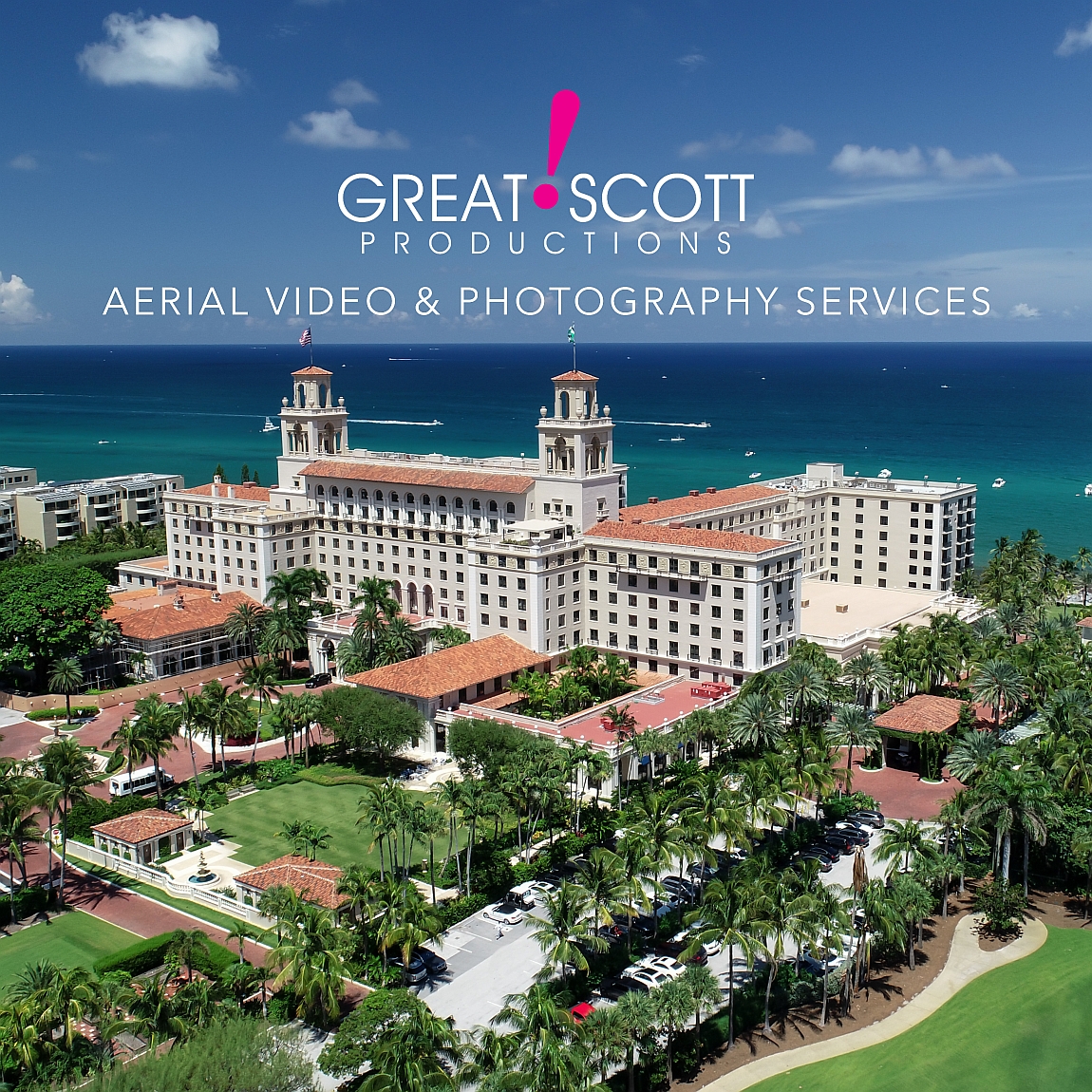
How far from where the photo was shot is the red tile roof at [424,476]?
94500mm

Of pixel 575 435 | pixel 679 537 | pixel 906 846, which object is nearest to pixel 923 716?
pixel 679 537

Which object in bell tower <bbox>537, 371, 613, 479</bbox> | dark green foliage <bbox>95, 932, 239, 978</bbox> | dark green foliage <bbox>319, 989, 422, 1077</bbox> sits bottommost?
dark green foliage <bbox>95, 932, 239, 978</bbox>

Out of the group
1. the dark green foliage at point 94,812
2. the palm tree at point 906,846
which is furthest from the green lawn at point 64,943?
the palm tree at point 906,846

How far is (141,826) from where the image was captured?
61281 mm

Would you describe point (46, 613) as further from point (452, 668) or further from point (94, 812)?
point (452, 668)

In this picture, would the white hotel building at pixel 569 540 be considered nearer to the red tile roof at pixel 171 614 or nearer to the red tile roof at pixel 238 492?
the red tile roof at pixel 238 492

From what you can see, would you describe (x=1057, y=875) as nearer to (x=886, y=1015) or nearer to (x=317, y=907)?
(x=886, y=1015)

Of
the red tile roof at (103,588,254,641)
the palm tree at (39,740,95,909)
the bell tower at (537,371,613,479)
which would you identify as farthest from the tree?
the bell tower at (537,371,613,479)

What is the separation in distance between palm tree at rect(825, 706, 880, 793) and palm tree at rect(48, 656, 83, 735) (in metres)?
52.0

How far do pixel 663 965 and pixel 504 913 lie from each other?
348 inches

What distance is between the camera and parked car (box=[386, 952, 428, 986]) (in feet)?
159

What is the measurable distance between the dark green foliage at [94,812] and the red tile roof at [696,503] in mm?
42255

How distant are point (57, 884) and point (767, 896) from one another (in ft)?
115

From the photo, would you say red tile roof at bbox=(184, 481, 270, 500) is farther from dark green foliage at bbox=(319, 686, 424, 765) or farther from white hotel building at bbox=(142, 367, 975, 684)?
dark green foliage at bbox=(319, 686, 424, 765)
